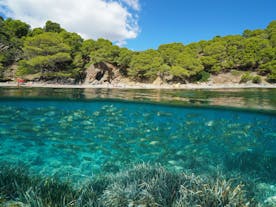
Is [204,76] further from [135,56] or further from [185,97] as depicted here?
[185,97]

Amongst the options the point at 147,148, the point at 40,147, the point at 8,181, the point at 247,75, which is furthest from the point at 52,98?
the point at 247,75

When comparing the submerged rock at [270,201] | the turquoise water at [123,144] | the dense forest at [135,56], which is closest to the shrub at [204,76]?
the dense forest at [135,56]

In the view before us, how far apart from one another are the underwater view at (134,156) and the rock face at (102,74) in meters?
22.8

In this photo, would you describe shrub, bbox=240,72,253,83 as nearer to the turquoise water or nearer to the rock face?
the rock face

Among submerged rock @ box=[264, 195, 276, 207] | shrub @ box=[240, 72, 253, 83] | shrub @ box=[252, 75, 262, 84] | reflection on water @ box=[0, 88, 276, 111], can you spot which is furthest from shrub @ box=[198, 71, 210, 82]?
submerged rock @ box=[264, 195, 276, 207]

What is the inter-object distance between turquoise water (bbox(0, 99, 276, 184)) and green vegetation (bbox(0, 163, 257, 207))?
1383 millimetres

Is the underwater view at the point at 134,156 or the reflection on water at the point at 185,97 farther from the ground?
the reflection on water at the point at 185,97

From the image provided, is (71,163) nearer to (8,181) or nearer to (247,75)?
(8,181)

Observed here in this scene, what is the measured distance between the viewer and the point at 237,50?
44.0 meters

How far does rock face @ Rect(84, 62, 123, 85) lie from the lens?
40.2 metres

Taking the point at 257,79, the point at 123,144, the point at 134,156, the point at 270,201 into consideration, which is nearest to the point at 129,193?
the point at 270,201

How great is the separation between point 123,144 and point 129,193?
18.3 feet

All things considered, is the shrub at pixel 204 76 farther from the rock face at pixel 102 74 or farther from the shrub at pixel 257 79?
the rock face at pixel 102 74

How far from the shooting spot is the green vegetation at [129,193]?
10.5 ft
